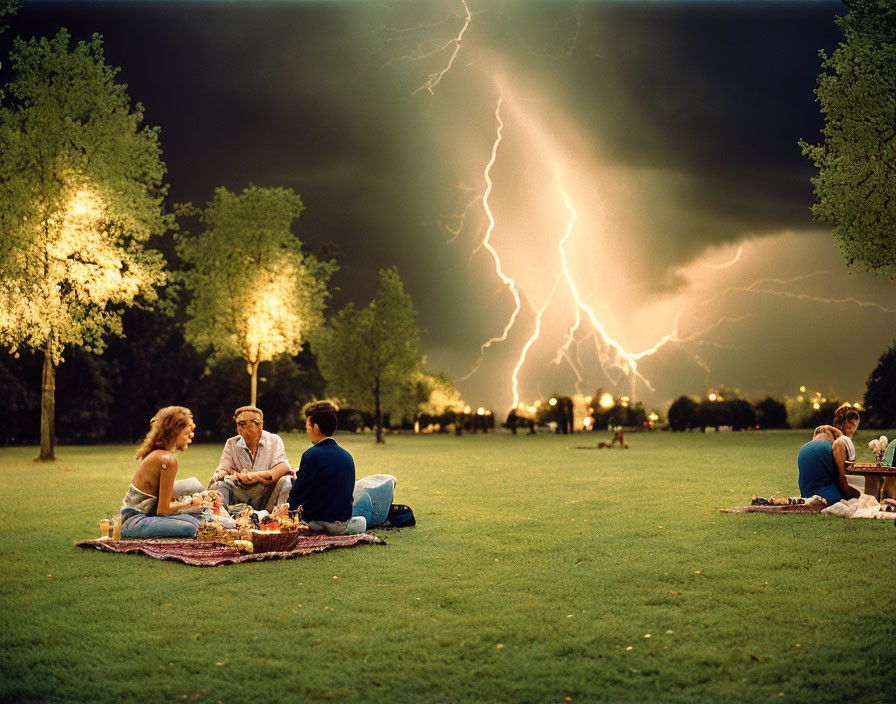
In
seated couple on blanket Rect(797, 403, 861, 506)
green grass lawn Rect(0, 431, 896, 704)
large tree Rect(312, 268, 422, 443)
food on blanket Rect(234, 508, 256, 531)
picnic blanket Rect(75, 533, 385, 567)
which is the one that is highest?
large tree Rect(312, 268, 422, 443)

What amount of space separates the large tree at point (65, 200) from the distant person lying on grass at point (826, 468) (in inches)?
954

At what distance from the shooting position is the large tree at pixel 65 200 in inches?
1134

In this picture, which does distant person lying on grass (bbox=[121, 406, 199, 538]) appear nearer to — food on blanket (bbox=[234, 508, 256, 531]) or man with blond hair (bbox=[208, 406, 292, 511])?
food on blanket (bbox=[234, 508, 256, 531])

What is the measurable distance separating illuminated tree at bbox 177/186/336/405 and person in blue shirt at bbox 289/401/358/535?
2991cm

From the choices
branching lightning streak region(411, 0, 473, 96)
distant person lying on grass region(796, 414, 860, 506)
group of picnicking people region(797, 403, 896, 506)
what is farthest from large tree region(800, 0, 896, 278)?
distant person lying on grass region(796, 414, 860, 506)

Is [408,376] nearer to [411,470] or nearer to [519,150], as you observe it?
[519,150]

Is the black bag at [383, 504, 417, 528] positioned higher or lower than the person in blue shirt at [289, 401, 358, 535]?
lower

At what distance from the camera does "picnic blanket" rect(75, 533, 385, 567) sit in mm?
9139

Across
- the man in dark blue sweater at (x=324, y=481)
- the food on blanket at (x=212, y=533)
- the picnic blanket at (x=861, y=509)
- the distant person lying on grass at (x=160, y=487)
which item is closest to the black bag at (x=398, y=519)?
the man in dark blue sweater at (x=324, y=481)

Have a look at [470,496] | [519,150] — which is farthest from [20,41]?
[470,496]

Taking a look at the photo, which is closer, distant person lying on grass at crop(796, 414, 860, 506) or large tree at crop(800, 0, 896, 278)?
distant person lying on grass at crop(796, 414, 860, 506)

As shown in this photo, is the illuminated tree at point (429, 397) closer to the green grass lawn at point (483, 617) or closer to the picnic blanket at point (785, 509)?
the picnic blanket at point (785, 509)

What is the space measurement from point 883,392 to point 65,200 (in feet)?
140

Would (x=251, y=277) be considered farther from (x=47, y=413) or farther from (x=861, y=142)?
(x=861, y=142)
